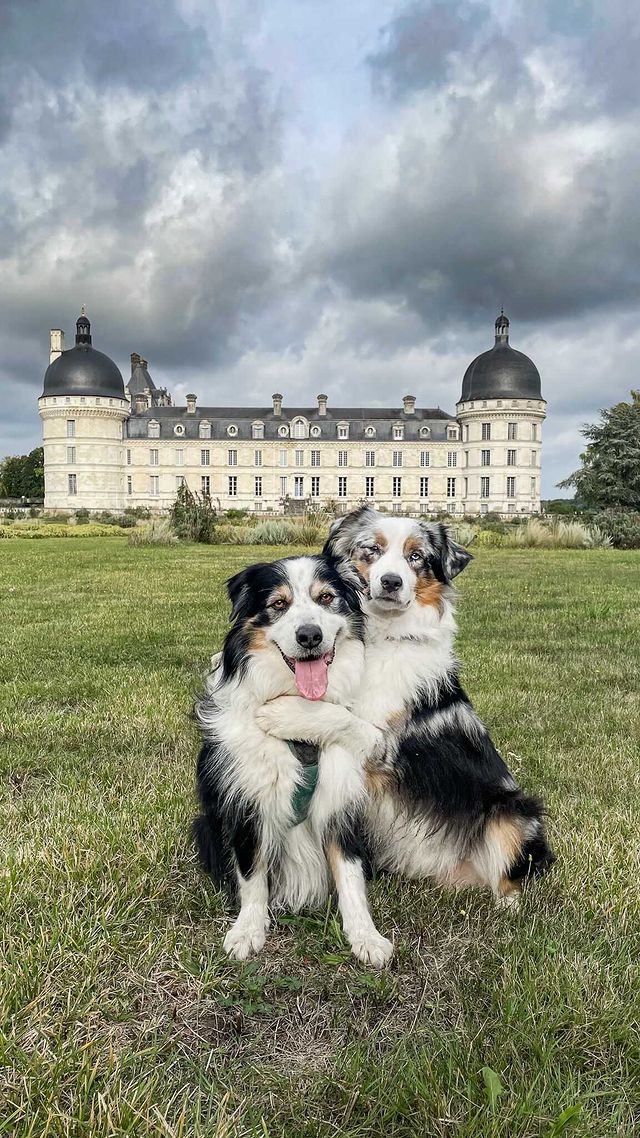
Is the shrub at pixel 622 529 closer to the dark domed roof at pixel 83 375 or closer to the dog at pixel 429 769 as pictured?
the dog at pixel 429 769

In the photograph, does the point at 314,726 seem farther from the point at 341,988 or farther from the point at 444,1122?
the point at 444,1122

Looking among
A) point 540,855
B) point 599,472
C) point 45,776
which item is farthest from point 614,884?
point 599,472

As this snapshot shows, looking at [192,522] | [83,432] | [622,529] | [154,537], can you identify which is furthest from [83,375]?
[622,529]

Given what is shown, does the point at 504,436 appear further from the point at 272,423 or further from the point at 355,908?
the point at 355,908

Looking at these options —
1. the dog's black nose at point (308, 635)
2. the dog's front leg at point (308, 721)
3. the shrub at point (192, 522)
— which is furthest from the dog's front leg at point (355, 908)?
the shrub at point (192, 522)

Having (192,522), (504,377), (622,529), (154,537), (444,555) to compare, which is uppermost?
(504,377)

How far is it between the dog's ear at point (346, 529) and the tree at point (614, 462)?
28.1m

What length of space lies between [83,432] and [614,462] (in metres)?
51.3

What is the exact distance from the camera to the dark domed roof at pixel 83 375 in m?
64.9

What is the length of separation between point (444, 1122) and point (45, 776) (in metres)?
2.41

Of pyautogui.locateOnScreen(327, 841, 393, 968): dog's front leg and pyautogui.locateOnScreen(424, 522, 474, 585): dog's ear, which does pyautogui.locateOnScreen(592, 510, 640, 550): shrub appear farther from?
pyautogui.locateOnScreen(327, 841, 393, 968): dog's front leg

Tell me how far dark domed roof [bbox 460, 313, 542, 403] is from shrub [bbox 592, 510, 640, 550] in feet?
154

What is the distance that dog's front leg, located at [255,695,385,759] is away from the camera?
193 centimetres

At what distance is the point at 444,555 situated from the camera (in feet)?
8.06
